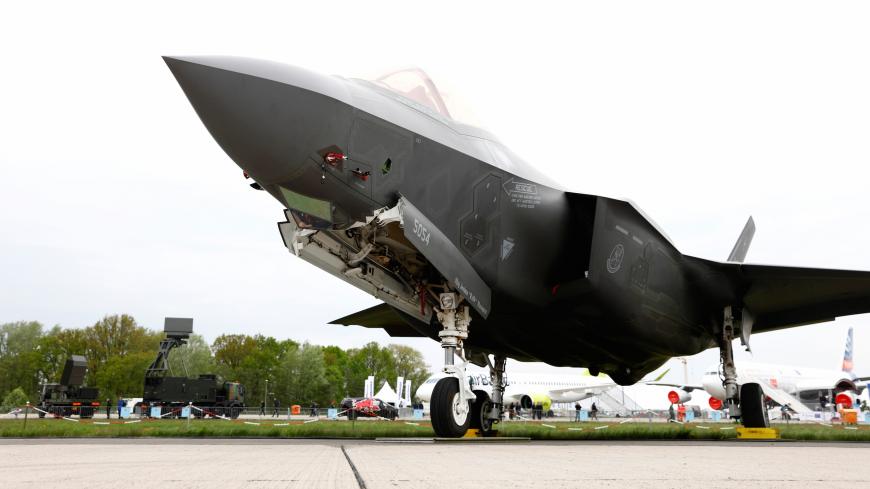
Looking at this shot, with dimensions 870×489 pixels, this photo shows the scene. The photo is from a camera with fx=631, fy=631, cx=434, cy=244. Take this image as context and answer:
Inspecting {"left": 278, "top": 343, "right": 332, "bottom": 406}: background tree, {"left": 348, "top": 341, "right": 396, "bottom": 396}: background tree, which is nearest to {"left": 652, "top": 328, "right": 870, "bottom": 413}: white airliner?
{"left": 278, "top": 343, "right": 332, "bottom": 406}: background tree

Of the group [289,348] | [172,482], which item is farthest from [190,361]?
[172,482]

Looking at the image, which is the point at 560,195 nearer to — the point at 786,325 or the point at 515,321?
the point at 515,321

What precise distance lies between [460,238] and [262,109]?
118 inches

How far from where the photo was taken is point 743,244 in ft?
49.5

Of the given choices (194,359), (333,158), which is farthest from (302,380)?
(333,158)

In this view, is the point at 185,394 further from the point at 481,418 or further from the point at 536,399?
the point at 536,399

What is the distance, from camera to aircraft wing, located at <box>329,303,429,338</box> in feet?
44.2

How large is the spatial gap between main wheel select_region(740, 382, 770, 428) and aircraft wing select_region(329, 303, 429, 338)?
6.33 metres

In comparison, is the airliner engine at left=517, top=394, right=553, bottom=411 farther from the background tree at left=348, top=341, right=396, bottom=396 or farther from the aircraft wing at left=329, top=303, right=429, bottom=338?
the background tree at left=348, top=341, right=396, bottom=396

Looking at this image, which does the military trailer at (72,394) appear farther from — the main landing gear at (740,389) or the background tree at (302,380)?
the background tree at (302,380)

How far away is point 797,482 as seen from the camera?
306 centimetres

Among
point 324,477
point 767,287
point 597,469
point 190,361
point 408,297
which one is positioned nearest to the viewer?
point 324,477

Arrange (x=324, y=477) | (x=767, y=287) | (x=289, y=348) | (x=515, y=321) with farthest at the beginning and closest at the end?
(x=289, y=348) → (x=767, y=287) → (x=515, y=321) → (x=324, y=477)

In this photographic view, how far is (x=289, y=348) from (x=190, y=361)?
11.3 m
